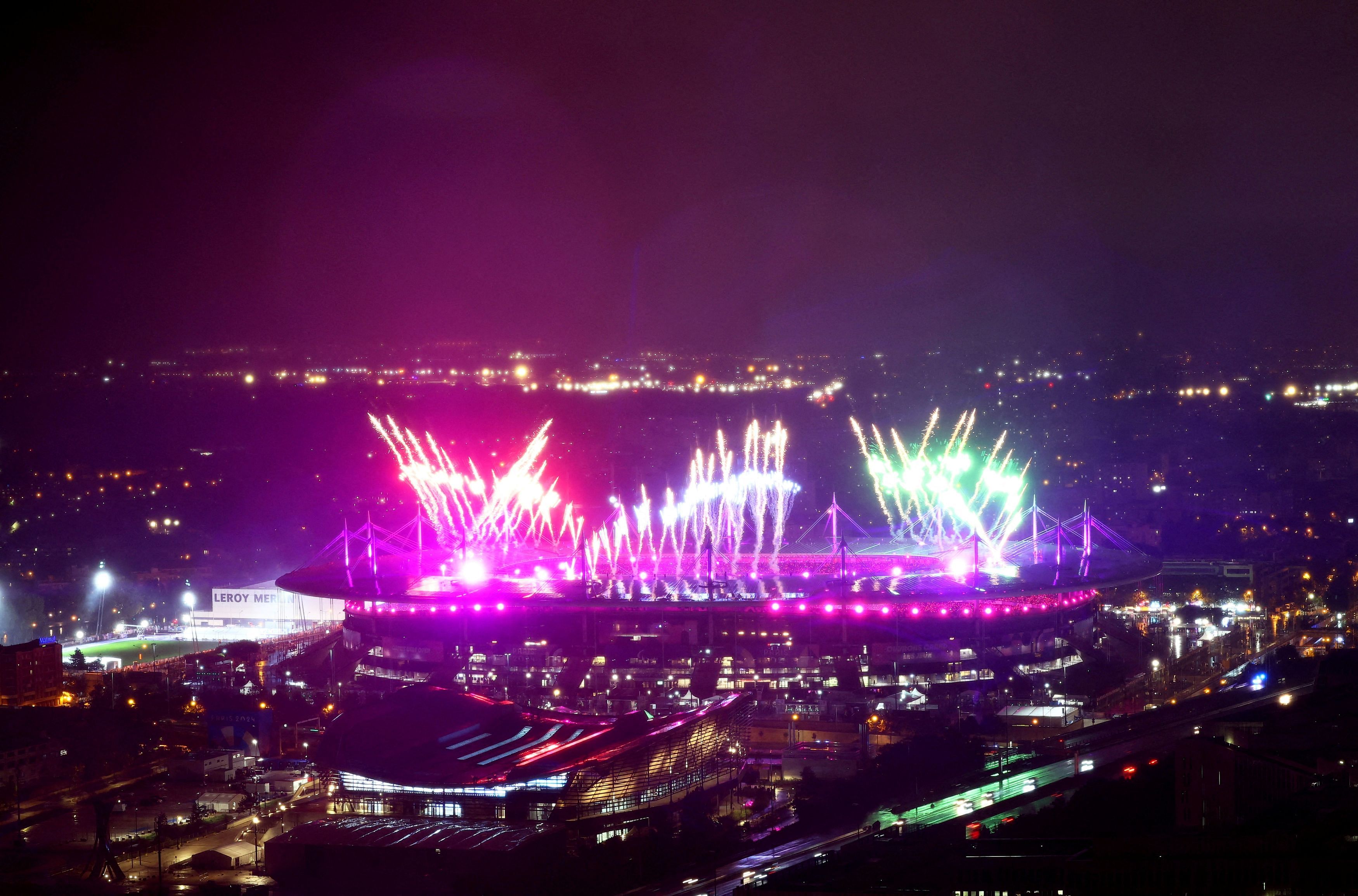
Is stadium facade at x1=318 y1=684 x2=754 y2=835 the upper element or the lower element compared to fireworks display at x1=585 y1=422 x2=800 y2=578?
lower

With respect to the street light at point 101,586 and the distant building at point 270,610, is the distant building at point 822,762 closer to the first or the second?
the distant building at point 270,610

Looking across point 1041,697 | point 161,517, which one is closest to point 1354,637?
point 1041,697

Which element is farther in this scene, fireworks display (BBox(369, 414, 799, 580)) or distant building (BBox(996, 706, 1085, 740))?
fireworks display (BBox(369, 414, 799, 580))

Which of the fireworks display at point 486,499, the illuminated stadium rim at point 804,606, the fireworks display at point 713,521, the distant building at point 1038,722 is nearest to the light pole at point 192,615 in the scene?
the fireworks display at point 486,499

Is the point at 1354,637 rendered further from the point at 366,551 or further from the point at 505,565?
the point at 366,551

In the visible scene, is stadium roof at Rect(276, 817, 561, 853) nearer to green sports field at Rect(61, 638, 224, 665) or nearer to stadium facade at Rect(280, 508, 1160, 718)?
stadium facade at Rect(280, 508, 1160, 718)

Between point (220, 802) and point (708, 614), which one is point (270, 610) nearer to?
point (708, 614)

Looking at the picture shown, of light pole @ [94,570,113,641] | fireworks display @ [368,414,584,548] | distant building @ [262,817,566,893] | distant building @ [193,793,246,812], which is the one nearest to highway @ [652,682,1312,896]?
distant building @ [262,817,566,893]
